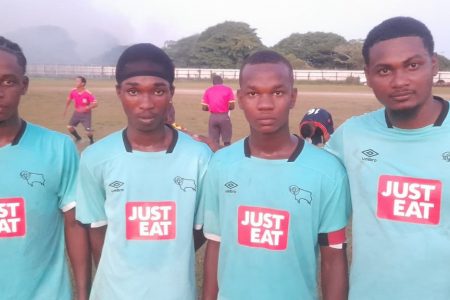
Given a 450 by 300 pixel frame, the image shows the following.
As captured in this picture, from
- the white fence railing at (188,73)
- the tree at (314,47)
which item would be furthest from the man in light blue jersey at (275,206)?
the tree at (314,47)

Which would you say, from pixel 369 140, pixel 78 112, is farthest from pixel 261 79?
pixel 78 112

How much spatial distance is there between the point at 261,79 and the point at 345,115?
16.0 meters

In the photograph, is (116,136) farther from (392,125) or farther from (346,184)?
(392,125)

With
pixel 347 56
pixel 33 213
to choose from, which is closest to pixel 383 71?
pixel 33 213

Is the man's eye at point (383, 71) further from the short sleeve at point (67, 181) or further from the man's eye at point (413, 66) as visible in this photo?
the short sleeve at point (67, 181)

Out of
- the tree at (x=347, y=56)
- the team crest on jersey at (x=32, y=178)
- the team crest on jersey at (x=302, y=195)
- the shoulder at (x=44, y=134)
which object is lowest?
the team crest on jersey at (x=302, y=195)

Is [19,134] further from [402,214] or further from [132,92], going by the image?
[402,214]

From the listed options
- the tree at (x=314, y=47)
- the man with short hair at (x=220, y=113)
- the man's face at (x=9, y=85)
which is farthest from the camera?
the tree at (x=314, y=47)

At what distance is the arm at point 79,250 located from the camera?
2350 millimetres

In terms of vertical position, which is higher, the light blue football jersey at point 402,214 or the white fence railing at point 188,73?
the white fence railing at point 188,73

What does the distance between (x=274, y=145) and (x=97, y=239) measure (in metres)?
0.94

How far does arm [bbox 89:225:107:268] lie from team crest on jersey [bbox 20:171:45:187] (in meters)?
0.33

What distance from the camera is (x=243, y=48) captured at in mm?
67188

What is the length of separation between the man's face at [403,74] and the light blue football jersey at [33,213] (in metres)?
1.42
